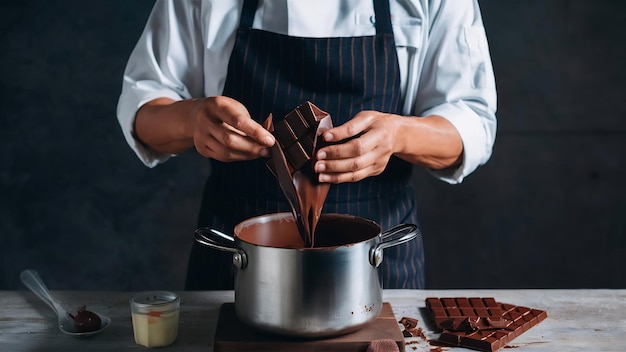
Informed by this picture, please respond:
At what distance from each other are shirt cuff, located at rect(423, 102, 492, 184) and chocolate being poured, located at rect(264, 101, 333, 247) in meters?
0.59

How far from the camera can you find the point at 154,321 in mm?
1531

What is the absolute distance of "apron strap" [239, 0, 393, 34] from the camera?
2.16 metres

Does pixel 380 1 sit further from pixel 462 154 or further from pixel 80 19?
pixel 80 19

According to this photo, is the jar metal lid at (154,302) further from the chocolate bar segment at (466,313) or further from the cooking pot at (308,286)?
the chocolate bar segment at (466,313)

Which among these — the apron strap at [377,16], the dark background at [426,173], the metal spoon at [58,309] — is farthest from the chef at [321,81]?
the dark background at [426,173]

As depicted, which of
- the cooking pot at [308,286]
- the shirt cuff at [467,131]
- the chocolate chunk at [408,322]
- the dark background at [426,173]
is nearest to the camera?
the cooking pot at [308,286]

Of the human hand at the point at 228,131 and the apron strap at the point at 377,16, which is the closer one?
the human hand at the point at 228,131

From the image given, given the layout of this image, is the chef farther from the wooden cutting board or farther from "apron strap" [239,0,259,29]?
the wooden cutting board

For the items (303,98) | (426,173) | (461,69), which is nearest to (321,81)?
(303,98)

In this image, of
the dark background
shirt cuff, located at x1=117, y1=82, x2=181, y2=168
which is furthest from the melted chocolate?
the dark background

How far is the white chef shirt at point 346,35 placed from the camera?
216cm

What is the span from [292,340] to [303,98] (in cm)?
84

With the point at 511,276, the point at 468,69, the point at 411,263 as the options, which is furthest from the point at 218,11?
the point at 511,276

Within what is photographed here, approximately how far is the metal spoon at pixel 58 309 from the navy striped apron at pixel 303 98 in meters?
0.52
